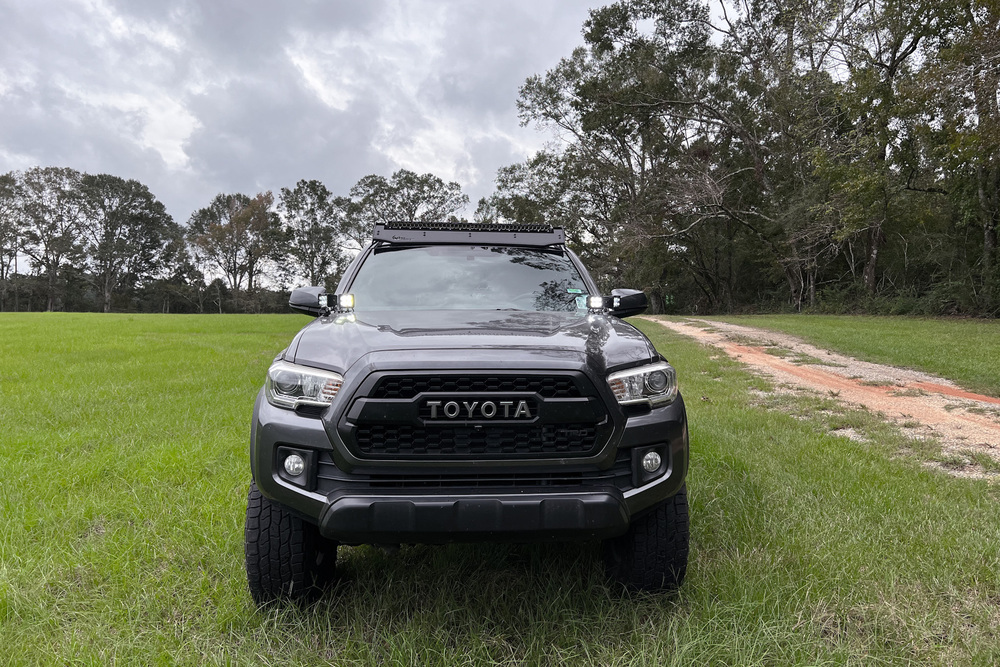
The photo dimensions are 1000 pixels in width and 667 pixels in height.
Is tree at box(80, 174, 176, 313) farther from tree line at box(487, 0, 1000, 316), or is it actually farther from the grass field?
the grass field

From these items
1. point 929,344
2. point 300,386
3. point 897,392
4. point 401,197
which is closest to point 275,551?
point 300,386

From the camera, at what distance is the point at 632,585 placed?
235 cm

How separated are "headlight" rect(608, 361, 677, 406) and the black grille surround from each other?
0.15 metres

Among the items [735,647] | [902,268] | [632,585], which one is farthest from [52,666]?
[902,268]

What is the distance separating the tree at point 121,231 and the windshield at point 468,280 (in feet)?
224

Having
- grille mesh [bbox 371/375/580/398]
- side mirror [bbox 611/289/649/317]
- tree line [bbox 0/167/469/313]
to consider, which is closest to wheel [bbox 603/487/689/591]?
grille mesh [bbox 371/375/580/398]

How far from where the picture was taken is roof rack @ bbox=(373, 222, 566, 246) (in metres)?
3.66

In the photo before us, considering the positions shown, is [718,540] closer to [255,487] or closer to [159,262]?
[255,487]

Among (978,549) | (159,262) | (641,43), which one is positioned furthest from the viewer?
(159,262)

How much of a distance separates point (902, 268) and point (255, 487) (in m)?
31.3

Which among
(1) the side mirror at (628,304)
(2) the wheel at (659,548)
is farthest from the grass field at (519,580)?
(1) the side mirror at (628,304)

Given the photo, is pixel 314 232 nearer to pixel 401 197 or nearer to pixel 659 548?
pixel 401 197

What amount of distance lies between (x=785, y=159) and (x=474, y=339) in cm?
3158

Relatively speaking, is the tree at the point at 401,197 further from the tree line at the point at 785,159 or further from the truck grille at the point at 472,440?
the truck grille at the point at 472,440
